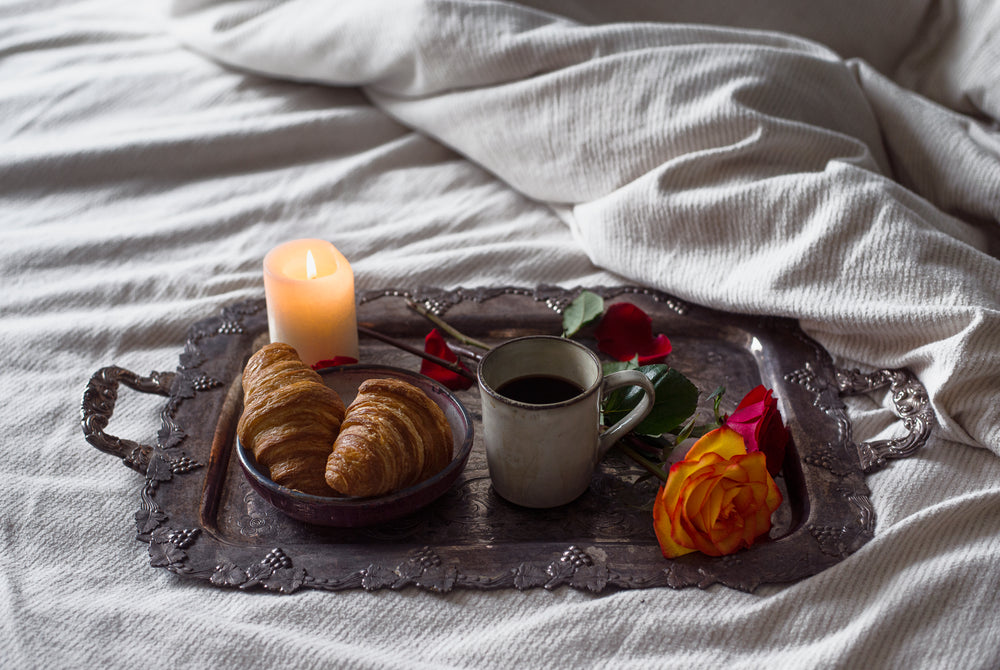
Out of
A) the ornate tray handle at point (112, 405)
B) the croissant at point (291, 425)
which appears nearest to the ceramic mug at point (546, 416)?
the croissant at point (291, 425)

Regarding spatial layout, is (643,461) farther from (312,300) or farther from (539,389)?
(312,300)

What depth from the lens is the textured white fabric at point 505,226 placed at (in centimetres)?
55

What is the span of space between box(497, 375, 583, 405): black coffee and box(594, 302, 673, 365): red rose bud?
0.16m

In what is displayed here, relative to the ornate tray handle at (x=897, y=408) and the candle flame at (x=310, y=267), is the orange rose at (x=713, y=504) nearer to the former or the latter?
the ornate tray handle at (x=897, y=408)

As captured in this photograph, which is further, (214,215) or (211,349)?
(214,215)

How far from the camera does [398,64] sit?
104 centimetres

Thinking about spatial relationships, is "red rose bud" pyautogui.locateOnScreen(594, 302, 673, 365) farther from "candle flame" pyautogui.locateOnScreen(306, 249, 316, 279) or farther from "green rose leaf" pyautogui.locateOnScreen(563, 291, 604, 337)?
"candle flame" pyautogui.locateOnScreen(306, 249, 316, 279)

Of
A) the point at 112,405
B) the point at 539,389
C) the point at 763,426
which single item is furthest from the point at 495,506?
the point at 112,405

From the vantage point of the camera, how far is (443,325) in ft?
2.65

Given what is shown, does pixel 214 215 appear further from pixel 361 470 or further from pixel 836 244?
pixel 836 244

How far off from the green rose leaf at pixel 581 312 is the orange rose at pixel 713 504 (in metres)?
0.22

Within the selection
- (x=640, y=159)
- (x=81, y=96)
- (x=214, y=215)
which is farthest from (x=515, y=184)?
(x=81, y=96)

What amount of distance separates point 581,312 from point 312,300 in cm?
23

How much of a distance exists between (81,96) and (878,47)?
3.28 feet
